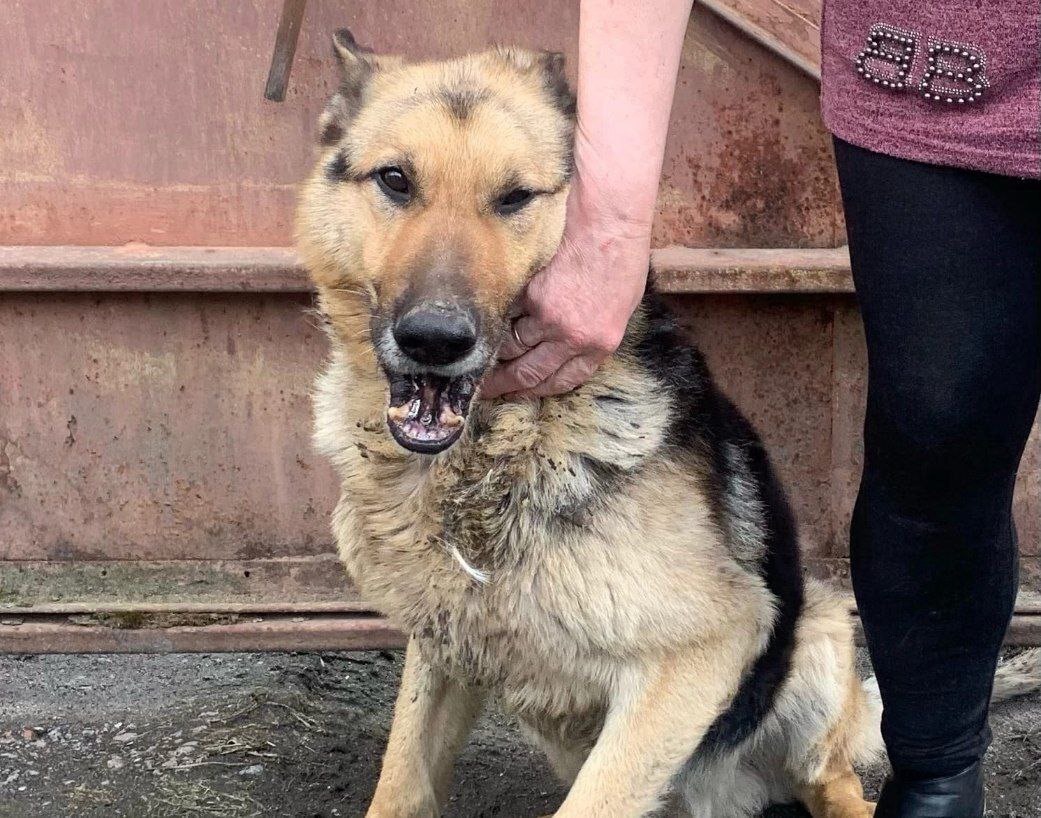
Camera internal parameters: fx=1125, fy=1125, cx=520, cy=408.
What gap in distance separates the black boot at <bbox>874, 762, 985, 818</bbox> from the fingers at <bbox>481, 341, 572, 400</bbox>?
1.09 metres

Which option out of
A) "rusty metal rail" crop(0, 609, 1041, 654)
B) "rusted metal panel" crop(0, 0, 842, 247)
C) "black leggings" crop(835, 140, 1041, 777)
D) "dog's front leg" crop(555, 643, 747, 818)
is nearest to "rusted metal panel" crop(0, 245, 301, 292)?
"rusted metal panel" crop(0, 0, 842, 247)

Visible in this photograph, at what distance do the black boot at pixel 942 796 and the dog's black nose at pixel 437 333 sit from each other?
124 centimetres

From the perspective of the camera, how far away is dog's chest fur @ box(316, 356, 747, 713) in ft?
7.34

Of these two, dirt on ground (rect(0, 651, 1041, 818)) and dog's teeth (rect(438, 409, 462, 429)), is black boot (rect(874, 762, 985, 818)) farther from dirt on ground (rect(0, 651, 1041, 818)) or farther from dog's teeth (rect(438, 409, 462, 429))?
dog's teeth (rect(438, 409, 462, 429))

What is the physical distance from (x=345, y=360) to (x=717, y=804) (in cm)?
141

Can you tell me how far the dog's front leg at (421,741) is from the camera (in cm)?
259

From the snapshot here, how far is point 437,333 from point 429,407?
0.65 ft

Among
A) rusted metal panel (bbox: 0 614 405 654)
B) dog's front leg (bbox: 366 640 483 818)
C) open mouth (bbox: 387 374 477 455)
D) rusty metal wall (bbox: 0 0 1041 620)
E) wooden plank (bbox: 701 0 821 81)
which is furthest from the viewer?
rusted metal panel (bbox: 0 614 405 654)

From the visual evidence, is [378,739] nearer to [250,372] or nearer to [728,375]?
[250,372]

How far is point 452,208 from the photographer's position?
2119 millimetres

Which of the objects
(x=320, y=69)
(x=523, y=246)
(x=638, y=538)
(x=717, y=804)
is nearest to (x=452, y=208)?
(x=523, y=246)

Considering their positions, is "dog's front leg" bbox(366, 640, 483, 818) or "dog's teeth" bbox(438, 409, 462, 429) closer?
"dog's teeth" bbox(438, 409, 462, 429)

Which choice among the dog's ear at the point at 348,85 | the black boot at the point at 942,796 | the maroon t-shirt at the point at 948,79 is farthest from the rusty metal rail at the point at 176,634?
the maroon t-shirt at the point at 948,79

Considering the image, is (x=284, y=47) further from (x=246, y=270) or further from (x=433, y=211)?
(x=433, y=211)
